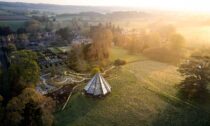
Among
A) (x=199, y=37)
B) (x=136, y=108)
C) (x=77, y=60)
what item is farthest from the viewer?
(x=199, y=37)

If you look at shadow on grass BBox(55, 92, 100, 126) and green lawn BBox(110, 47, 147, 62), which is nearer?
shadow on grass BBox(55, 92, 100, 126)

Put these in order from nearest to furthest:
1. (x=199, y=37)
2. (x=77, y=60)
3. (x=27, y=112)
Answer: (x=27, y=112)
(x=77, y=60)
(x=199, y=37)

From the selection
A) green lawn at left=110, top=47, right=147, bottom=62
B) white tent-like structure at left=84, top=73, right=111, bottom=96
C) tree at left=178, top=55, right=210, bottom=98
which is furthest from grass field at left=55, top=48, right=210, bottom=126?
green lawn at left=110, top=47, right=147, bottom=62

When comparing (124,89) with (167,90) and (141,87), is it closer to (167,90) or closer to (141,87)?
(141,87)

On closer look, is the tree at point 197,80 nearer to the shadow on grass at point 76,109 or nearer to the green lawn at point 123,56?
the shadow on grass at point 76,109

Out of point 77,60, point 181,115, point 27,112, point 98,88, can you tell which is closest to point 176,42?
point 77,60

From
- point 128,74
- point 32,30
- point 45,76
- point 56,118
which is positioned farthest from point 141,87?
point 32,30

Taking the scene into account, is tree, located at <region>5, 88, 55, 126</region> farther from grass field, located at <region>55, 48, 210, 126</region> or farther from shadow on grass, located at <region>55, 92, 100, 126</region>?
grass field, located at <region>55, 48, 210, 126</region>

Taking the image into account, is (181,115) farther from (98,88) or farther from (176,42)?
(176,42)
